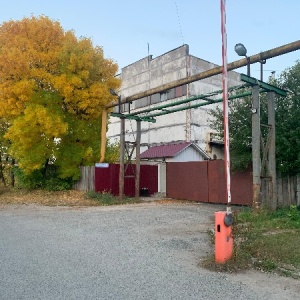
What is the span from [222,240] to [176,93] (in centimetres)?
2980

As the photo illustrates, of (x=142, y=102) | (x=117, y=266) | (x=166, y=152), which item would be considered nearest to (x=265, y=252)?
(x=117, y=266)

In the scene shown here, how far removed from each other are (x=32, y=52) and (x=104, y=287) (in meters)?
16.2

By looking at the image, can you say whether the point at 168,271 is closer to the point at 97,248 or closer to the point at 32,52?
the point at 97,248

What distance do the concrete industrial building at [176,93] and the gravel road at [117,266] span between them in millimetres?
22708

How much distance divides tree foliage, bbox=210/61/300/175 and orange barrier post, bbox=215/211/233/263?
7.35 metres

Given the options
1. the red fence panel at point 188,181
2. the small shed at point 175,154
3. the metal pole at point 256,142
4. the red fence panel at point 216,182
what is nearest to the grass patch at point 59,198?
the red fence panel at point 188,181

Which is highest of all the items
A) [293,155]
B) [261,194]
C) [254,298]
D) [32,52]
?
[32,52]

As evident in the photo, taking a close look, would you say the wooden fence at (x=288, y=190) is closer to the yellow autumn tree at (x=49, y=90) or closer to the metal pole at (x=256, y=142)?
the metal pole at (x=256, y=142)

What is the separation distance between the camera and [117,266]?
234 inches

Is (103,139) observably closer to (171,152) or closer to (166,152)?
(171,152)

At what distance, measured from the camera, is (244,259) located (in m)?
6.07

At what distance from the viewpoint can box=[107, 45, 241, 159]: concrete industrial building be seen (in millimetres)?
33500

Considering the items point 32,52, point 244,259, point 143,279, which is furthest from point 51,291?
point 32,52

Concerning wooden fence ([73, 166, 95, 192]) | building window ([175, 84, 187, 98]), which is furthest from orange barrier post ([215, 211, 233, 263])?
building window ([175, 84, 187, 98])
